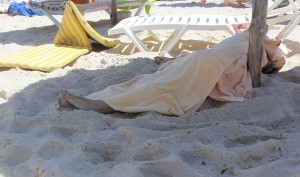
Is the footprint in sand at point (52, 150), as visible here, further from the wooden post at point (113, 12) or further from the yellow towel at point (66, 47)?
the wooden post at point (113, 12)

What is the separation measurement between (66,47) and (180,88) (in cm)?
255

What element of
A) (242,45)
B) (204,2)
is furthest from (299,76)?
(204,2)

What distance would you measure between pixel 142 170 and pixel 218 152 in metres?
0.43

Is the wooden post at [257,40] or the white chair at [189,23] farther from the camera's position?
the white chair at [189,23]

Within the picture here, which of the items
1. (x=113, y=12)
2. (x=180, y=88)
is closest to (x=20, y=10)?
(x=113, y=12)

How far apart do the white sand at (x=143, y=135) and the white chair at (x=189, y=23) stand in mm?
954

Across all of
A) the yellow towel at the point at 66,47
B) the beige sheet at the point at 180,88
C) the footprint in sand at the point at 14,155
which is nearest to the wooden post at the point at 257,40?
the beige sheet at the point at 180,88

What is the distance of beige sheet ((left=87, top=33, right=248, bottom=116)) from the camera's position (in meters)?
2.89

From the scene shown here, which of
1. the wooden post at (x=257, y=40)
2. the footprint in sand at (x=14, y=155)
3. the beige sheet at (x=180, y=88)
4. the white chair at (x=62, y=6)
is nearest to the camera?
the footprint in sand at (x=14, y=155)

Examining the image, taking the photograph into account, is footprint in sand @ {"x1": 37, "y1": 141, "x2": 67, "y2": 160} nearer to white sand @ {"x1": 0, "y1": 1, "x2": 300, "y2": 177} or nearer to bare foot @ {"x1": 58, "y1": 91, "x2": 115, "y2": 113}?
white sand @ {"x1": 0, "y1": 1, "x2": 300, "y2": 177}

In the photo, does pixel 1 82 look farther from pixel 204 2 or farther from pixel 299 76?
pixel 204 2

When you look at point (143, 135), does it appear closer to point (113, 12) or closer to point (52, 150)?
point (52, 150)

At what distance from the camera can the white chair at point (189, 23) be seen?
15.3 ft

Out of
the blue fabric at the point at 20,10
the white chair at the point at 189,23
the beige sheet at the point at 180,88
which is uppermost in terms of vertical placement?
the beige sheet at the point at 180,88
